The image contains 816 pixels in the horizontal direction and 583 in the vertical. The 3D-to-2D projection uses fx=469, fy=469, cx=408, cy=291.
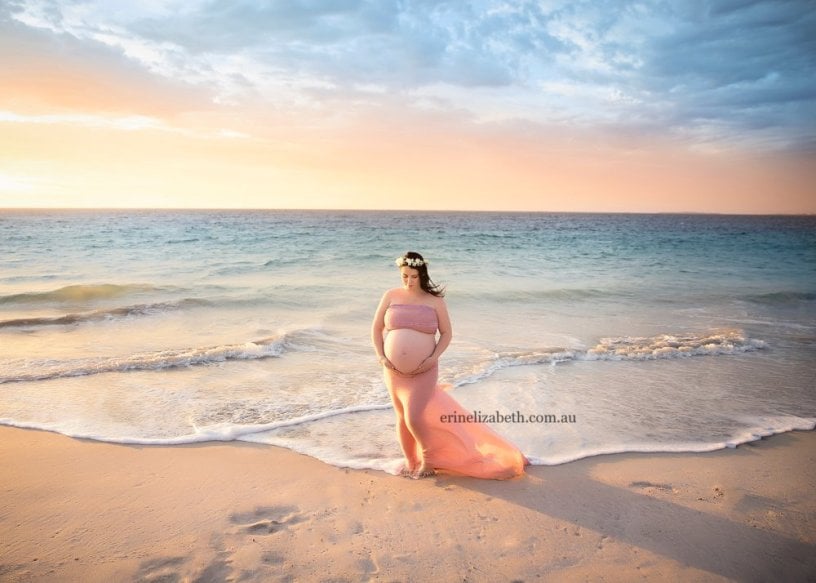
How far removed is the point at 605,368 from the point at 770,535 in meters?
4.60

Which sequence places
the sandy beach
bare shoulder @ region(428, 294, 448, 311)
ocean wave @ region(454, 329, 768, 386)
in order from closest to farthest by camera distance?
the sandy beach < bare shoulder @ region(428, 294, 448, 311) < ocean wave @ region(454, 329, 768, 386)

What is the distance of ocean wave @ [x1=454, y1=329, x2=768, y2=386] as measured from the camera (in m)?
8.61

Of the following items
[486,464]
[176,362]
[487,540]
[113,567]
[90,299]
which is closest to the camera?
[113,567]

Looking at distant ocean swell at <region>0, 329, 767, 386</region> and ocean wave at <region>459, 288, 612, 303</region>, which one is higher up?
ocean wave at <region>459, 288, 612, 303</region>

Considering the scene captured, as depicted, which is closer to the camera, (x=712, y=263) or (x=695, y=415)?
(x=695, y=415)

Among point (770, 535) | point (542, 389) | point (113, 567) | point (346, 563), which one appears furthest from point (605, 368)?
point (113, 567)

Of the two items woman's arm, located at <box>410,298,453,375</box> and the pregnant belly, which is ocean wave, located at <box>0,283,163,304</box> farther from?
woman's arm, located at <box>410,298,453,375</box>

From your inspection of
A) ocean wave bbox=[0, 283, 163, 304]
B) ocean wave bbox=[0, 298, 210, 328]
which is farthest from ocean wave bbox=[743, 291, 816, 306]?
ocean wave bbox=[0, 283, 163, 304]

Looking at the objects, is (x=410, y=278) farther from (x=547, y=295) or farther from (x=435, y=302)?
(x=547, y=295)

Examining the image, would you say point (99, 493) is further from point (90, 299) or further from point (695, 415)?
point (90, 299)

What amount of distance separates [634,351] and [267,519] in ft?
25.7

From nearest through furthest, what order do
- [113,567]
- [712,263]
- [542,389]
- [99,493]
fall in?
[113,567]
[99,493]
[542,389]
[712,263]

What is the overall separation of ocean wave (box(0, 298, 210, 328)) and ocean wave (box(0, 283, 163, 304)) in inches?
124

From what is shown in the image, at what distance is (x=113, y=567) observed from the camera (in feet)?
11.1
